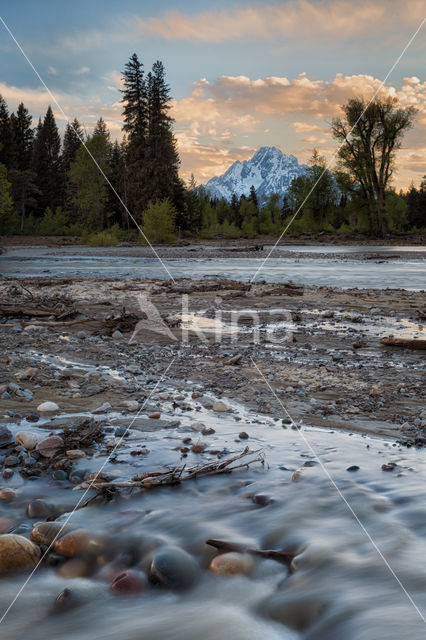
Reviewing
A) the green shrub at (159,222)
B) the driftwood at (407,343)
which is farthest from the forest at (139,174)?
the driftwood at (407,343)

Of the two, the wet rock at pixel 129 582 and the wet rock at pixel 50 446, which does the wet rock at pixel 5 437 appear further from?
the wet rock at pixel 129 582

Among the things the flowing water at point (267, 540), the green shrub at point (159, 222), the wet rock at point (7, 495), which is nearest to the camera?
the flowing water at point (267, 540)

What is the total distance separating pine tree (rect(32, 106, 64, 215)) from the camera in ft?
231

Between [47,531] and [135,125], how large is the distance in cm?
5447

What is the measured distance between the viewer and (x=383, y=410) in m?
3.95

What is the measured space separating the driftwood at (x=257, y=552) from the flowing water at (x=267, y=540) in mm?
30

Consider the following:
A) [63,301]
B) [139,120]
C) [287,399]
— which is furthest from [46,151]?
[287,399]

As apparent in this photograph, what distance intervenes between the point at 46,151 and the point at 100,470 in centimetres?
7607

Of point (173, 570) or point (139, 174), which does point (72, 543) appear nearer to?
point (173, 570)

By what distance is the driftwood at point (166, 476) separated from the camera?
266cm

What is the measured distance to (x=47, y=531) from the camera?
2229 mm

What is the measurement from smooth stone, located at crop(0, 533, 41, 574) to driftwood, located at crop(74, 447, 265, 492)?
51cm

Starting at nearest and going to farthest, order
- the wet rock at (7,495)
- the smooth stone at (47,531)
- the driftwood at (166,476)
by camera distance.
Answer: the smooth stone at (47,531) < the wet rock at (7,495) < the driftwood at (166,476)

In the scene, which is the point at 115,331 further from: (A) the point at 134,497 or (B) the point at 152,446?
(A) the point at 134,497
